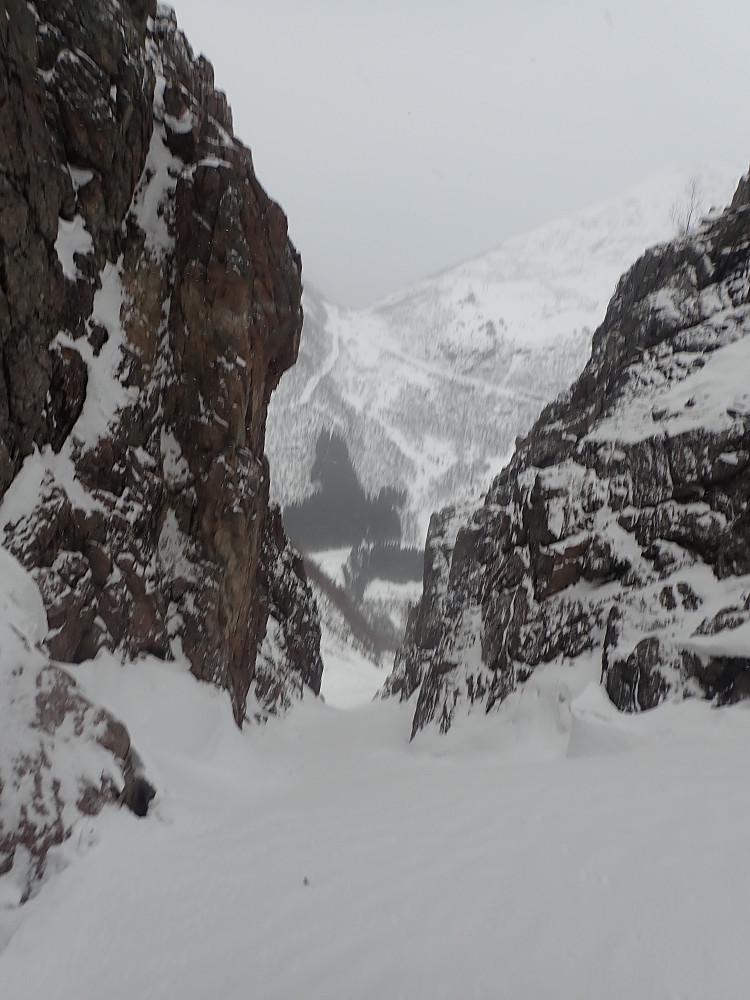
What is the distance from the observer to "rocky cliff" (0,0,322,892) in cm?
1142

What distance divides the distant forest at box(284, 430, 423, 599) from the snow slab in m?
72.6

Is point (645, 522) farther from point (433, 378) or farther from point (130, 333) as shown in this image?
point (433, 378)

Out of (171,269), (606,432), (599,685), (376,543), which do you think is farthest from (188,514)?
(376,543)

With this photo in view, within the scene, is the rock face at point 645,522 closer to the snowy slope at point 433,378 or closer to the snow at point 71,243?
the snow at point 71,243

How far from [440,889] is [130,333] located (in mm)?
14842

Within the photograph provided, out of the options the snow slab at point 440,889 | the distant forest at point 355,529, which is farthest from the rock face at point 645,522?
the distant forest at point 355,529

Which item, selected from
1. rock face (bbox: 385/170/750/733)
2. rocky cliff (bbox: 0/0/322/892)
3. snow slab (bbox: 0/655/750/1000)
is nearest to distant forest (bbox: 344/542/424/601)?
rock face (bbox: 385/170/750/733)

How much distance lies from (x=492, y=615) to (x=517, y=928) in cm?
1424

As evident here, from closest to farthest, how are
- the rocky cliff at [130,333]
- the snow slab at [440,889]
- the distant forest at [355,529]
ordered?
the snow slab at [440,889] → the rocky cliff at [130,333] → the distant forest at [355,529]

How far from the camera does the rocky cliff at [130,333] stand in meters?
11.4

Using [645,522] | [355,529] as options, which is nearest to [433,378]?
[355,529]

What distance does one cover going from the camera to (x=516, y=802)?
20.5 feet

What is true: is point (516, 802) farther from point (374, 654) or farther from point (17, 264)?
point (374, 654)

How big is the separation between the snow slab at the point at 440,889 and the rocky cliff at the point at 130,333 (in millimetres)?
3025
